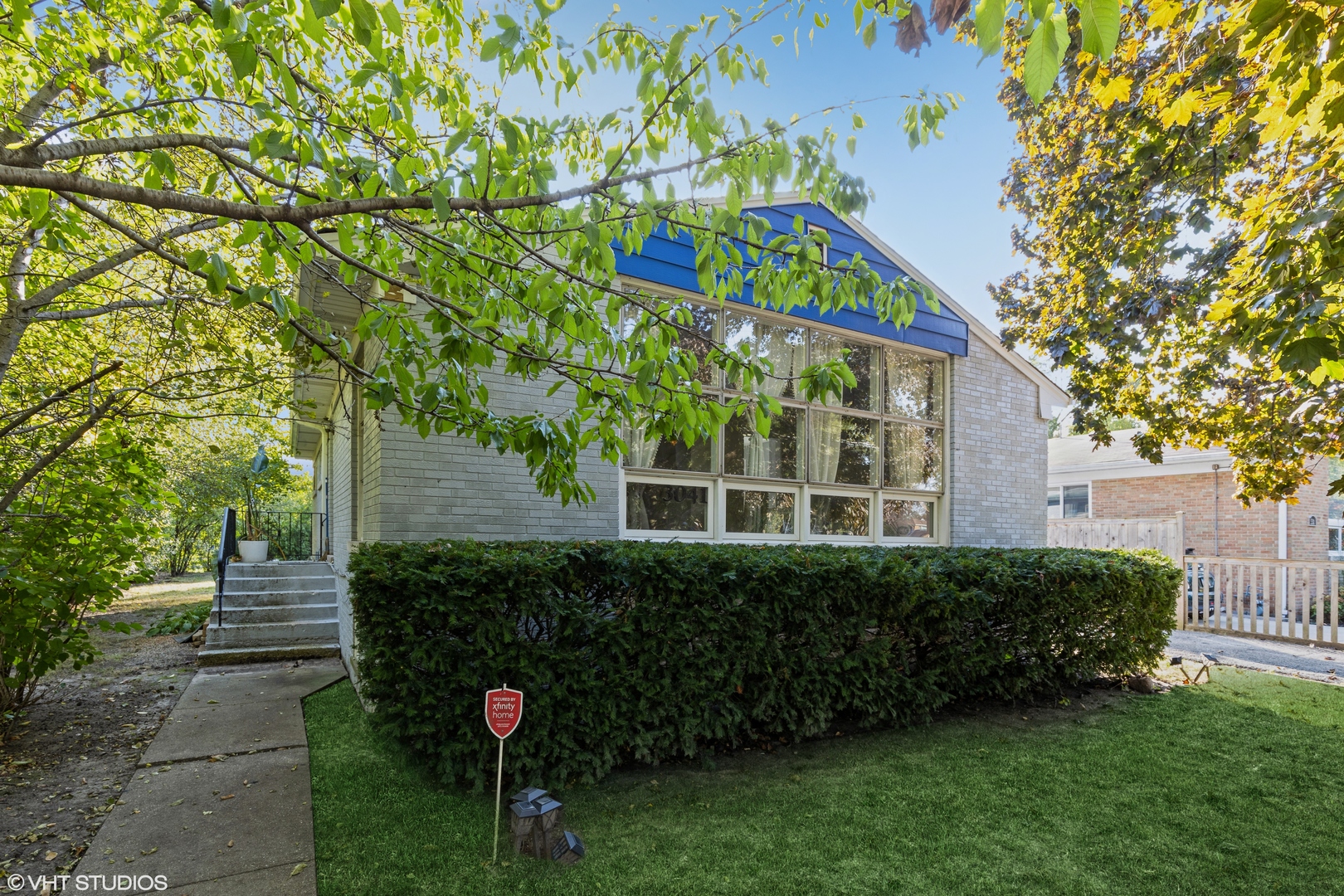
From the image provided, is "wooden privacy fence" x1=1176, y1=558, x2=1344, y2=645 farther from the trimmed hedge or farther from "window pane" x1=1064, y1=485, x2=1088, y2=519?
"window pane" x1=1064, y1=485, x2=1088, y2=519

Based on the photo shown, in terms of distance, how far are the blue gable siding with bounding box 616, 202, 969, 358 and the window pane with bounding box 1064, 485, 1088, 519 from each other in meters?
12.1

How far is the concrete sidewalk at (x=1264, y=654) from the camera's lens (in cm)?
719

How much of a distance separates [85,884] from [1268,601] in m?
12.9

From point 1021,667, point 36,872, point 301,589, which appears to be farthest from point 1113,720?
point 301,589

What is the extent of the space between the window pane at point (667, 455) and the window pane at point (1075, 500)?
1516 cm

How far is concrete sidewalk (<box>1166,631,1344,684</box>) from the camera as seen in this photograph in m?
7.19

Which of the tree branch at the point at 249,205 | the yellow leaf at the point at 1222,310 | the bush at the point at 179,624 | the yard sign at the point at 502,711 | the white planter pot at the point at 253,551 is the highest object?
the tree branch at the point at 249,205

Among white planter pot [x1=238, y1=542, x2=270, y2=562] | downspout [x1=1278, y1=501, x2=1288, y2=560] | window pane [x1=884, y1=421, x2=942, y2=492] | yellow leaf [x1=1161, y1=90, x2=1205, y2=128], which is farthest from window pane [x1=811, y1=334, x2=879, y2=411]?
downspout [x1=1278, y1=501, x2=1288, y2=560]

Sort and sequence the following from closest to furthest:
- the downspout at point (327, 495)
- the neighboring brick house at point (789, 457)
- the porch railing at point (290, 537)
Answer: the neighboring brick house at point (789, 457), the downspout at point (327, 495), the porch railing at point (290, 537)

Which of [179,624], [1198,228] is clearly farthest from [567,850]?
[179,624]

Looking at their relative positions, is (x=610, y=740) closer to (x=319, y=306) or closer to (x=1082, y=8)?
(x=1082, y=8)

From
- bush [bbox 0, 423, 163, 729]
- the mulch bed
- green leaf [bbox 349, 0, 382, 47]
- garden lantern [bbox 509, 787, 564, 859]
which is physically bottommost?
the mulch bed

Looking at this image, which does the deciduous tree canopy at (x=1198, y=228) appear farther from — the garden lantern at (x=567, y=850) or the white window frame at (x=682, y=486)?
the white window frame at (x=682, y=486)

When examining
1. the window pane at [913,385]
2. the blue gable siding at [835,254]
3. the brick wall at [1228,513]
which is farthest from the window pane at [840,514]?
the brick wall at [1228,513]
